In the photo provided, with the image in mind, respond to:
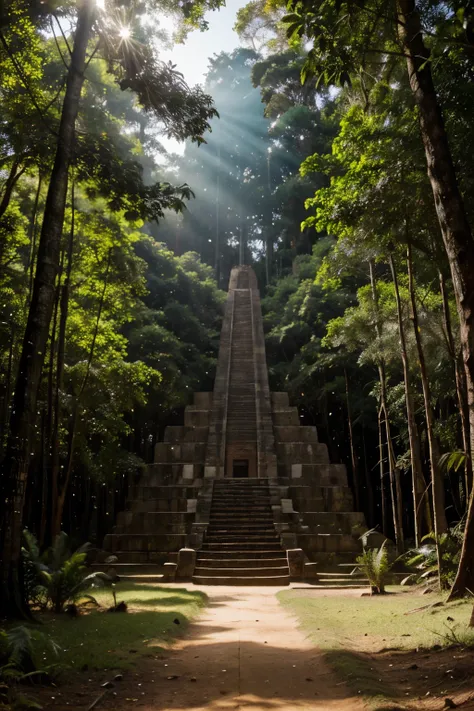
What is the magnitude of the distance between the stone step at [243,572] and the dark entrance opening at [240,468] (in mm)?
A: 7327

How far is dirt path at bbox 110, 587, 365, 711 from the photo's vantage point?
365 centimetres

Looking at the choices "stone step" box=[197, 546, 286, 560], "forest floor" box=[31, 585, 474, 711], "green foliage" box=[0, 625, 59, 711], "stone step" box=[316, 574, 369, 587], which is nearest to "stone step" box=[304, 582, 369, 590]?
"stone step" box=[316, 574, 369, 587]

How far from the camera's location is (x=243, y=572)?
466 inches

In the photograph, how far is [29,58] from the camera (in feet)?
31.3

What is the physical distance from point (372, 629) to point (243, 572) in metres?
6.11

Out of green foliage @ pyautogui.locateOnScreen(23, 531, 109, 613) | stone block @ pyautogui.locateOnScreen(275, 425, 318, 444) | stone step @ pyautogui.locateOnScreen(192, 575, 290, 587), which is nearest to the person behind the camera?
green foliage @ pyautogui.locateOnScreen(23, 531, 109, 613)

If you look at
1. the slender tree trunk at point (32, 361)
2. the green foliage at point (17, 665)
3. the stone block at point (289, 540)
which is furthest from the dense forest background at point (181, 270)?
the stone block at point (289, 540)

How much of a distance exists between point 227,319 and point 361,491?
34.1 ft

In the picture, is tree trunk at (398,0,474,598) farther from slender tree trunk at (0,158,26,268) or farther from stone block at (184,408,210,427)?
stone block at (184,408,210,427)

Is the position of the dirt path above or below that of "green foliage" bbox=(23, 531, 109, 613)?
below

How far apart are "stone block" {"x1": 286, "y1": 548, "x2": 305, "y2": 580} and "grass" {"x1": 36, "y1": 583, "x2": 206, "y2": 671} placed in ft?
11.3

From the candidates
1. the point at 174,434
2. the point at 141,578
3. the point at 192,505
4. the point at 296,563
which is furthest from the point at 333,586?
the point at 174,434

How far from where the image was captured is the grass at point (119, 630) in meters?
4.57

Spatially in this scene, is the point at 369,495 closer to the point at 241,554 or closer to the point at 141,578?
the point at 241,554
